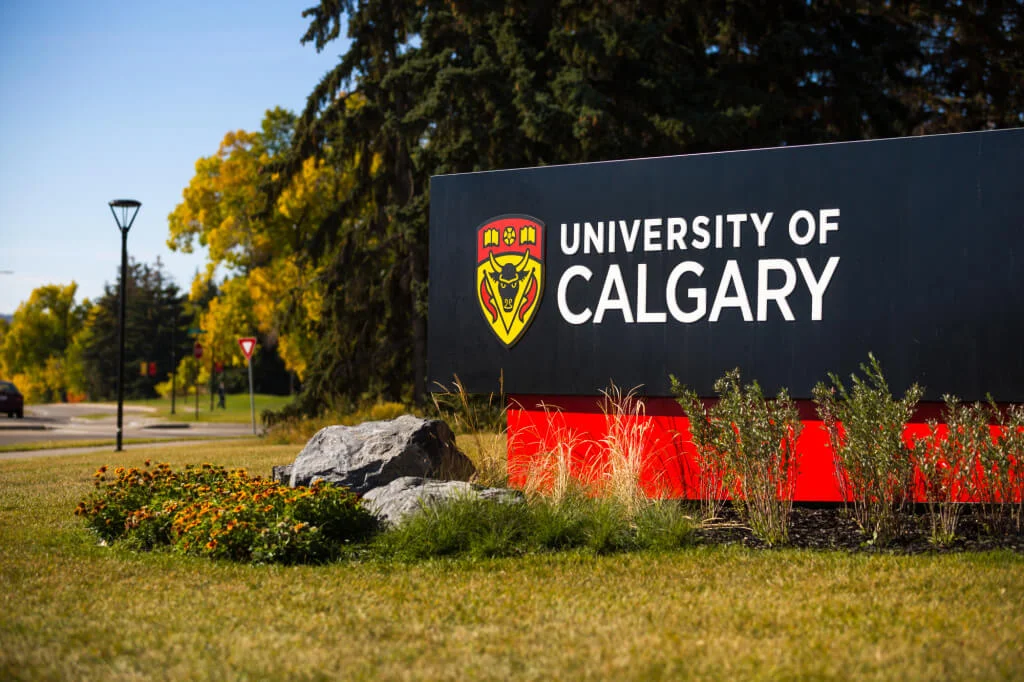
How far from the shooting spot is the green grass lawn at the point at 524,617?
4852 mm

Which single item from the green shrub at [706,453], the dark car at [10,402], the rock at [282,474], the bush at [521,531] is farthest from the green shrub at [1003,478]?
the dark car at [10,402]

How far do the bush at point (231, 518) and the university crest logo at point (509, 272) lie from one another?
292 centimetres

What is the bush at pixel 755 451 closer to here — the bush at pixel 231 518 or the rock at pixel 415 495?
the rock at pixel 415 495

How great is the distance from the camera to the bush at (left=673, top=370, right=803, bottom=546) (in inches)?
312

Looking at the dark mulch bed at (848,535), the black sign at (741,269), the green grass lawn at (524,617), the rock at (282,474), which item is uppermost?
the black sign at (741,269)

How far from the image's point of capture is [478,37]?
72.5 feet

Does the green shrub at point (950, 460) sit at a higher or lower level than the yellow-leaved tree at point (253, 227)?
lower

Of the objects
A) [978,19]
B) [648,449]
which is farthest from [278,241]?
[648,449]

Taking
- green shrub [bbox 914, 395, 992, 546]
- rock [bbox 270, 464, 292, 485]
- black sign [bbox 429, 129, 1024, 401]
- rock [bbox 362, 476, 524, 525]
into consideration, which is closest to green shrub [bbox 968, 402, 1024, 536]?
green shrub [bbox 914, 395, 992, 546]

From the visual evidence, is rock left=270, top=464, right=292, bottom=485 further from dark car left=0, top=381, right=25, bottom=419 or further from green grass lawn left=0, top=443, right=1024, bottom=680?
dark car left=0, top=381, right=25, bottom=419

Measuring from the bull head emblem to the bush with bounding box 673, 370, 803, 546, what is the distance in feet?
8.87

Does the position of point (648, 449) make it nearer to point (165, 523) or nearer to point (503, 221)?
point (503, 221)

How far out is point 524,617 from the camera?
577 cm

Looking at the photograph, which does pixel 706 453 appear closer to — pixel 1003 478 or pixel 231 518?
pixel 1003 478
